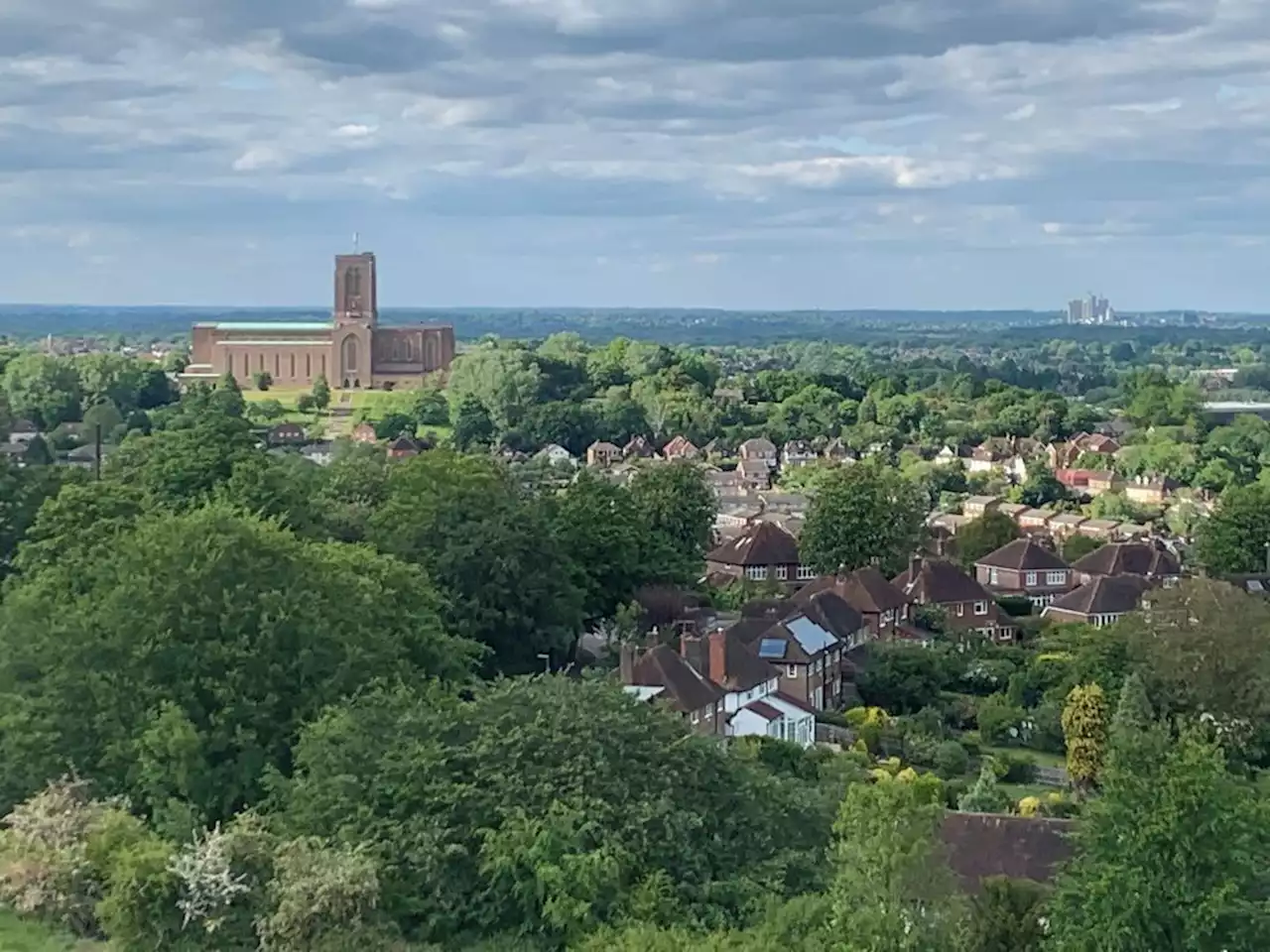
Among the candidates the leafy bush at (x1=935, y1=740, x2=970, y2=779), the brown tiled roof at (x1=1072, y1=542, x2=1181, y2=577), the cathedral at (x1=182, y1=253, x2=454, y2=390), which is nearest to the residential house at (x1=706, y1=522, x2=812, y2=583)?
the brown tiled roof at (x1=1072, y1=542, x2=1181, y2=577)

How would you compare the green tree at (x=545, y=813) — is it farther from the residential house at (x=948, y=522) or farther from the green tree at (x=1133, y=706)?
the residential house at (x=948, y=522)

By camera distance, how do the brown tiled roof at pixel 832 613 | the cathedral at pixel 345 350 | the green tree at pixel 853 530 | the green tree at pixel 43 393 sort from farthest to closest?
the cathedral at pixel 345 350, the green tree at pixel 43 393, the green tree at pixel 853 530, the brown tiled roof at pixel 832 613

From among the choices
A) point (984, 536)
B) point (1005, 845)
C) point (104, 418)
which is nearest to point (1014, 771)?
point (1005, 845)

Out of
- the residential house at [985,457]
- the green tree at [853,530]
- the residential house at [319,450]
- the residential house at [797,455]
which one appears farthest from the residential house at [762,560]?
the residential house at [985,457]

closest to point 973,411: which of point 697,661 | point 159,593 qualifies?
point 697,661

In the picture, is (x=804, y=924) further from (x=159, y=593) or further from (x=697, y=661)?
(x=697, y=661)

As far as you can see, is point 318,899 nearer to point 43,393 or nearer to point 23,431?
point 23,431
